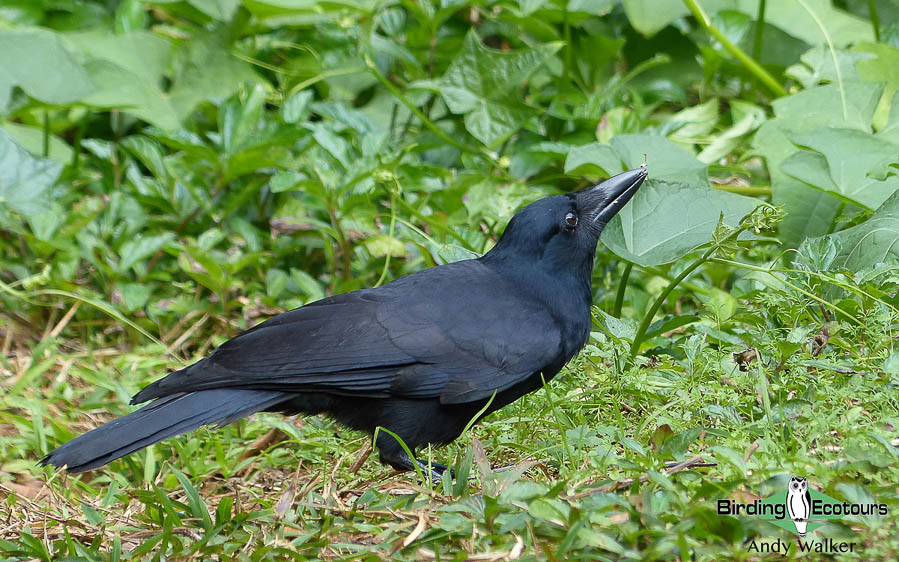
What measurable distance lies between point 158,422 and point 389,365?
0.66 metres

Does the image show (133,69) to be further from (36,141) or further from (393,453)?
(393,453)

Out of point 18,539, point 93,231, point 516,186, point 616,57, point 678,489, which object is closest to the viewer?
point 678,489

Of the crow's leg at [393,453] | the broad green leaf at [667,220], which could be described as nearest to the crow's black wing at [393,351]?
the crow's leg at [393,453]

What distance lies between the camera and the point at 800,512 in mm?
1811

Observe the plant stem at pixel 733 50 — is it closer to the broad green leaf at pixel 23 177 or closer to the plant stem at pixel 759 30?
the plant stem at pixel 759 30

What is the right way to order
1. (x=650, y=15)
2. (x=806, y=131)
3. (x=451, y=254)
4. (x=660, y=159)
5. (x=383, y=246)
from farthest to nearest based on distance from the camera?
(x=650, y=15) → (x=383, y=246) → (x=806, y=131) → (x=660, y=159) → (x=451, y=254)

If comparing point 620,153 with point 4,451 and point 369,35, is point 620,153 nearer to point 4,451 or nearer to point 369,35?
point 369,35

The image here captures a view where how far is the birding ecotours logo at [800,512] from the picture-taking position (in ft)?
5.76

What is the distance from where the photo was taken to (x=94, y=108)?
14.1ft

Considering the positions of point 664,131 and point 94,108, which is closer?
point 664,131

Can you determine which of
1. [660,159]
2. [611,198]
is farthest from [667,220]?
[660,159]

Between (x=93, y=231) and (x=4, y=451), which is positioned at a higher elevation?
(x=93, y=231)

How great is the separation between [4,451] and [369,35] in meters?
2.49

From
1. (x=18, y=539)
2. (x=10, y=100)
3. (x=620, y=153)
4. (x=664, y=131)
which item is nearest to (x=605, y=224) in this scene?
(x=620, y=153)
